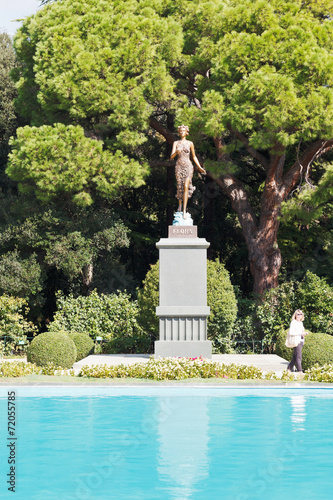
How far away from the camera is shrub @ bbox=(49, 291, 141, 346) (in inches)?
928

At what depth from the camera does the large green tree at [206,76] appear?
22.9 metres

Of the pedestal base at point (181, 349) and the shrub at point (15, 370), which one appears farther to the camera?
the pedestal base at point (181, 349)

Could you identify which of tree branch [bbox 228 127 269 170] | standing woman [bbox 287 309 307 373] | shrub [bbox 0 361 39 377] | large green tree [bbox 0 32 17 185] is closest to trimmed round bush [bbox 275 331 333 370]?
standing woman [bbox 287 309 307 373]

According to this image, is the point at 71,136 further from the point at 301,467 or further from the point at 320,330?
the point at 301,467

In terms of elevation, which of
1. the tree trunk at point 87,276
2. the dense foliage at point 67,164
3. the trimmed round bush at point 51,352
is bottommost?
the trimmed round bush at point 51,352

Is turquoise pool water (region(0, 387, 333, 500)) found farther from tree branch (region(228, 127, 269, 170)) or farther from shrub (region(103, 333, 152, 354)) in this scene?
tree branch (region(228, 127, 269, 170))

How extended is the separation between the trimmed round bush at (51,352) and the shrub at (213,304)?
14.4 feet

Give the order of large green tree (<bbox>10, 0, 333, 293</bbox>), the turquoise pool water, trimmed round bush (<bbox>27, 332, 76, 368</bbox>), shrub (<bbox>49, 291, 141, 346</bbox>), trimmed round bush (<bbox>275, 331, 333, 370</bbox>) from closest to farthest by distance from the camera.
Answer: the turquoise pool water → trimmed round bush (<bbox>275, 331, 333, 370</bbox>) → trimmed round bush (<bbox>27, 332, 76, 368</bbox>) → large green tree (<bbox>10, 0, 333, 293</bbox>) → shrub (<bbox>49, 291, 141, 346</bbox>)

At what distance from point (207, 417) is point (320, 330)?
11889mm

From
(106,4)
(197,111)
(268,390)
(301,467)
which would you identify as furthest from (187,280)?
(106,4)

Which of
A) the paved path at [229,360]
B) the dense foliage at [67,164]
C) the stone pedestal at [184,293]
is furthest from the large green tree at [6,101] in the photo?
the stone pedestal at [184,293]

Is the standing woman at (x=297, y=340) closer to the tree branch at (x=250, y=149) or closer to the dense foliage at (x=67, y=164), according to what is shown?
the dense foliage at (x=67, y=164)

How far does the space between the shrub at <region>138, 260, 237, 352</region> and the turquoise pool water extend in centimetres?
790

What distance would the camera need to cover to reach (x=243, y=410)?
1251cm
